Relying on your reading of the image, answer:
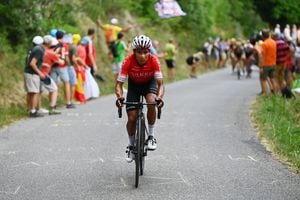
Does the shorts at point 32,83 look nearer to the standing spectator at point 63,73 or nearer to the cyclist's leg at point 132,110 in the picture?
the standing spectator at point 63,73

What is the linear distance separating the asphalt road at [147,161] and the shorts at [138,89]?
1073mm

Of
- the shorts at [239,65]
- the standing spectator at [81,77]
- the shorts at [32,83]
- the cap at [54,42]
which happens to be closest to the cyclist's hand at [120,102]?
the shorts at [32,83]

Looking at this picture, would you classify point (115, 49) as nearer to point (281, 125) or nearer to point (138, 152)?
point (281, 125)

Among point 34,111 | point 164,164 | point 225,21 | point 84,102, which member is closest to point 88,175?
point 164,164

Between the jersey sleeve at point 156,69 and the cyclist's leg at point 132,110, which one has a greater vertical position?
the jersey sleeve at point 156,69

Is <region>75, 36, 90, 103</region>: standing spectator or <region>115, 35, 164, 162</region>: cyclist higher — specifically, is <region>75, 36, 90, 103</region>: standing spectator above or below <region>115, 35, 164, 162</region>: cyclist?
below

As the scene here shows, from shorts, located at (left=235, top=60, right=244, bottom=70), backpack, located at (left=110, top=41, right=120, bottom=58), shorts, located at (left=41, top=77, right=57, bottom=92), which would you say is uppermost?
backpack, located at (left=110, top=41, right=120, bottom=58)

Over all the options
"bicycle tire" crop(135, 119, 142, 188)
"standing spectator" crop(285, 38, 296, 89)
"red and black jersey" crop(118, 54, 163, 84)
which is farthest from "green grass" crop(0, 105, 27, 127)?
"standing spectator" crop(285, 38, 296, 89)

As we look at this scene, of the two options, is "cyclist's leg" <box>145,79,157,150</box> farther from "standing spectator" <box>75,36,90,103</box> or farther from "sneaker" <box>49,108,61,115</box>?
"standing spectator" <box>75,36,90,103</box>

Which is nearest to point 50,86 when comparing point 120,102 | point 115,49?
point 115,49

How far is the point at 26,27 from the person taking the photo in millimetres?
19609

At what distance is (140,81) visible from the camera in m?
9.02

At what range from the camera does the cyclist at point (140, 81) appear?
872 centimetres

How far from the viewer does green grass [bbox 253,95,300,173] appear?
10575mm
